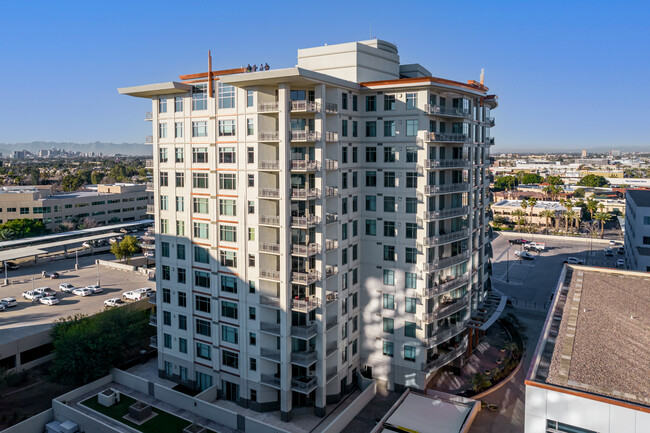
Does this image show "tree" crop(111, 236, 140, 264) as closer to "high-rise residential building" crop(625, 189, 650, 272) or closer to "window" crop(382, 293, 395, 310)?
"window" crop(382, 293, 395, 310)

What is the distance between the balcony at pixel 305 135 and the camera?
36366mm

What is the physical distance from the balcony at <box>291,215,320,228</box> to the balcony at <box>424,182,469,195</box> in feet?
33.6

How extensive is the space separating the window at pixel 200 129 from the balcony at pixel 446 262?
72.8ft

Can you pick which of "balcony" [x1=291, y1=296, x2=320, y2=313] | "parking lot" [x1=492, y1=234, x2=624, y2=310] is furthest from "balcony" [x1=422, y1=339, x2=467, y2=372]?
"parking lot" [x1=492, y1=234, x2=624, y2=310]

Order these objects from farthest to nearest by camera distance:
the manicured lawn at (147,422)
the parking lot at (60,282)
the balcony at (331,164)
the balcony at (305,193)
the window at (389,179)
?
the parking lot at (60,282) < the window at (389,179) < the balcony at (331,164) < the manicured lawn at (147,422) < the balcony at (305,193)

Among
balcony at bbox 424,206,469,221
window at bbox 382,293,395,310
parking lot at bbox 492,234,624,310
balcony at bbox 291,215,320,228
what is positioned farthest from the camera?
A: parking lot at bbox 492,234,624,310

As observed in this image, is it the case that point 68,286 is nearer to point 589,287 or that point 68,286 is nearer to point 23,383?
point 23,383

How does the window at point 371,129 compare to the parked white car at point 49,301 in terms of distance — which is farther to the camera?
the parked white car at point 49,301

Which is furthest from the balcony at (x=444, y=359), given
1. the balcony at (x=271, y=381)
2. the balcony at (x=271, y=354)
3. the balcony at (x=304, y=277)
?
the balcony at (x=304, y=277)

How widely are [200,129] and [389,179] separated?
55.9ft

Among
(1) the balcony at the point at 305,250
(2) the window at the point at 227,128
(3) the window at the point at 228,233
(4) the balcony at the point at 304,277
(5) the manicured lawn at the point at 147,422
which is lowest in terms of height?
(5) the manicured lawn at the point at 147,422

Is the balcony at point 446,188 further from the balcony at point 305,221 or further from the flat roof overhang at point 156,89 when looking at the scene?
the flat roof overhang at point 156,89

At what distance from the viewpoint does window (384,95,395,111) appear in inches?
1629

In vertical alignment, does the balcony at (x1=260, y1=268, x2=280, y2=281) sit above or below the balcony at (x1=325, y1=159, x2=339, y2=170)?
below
